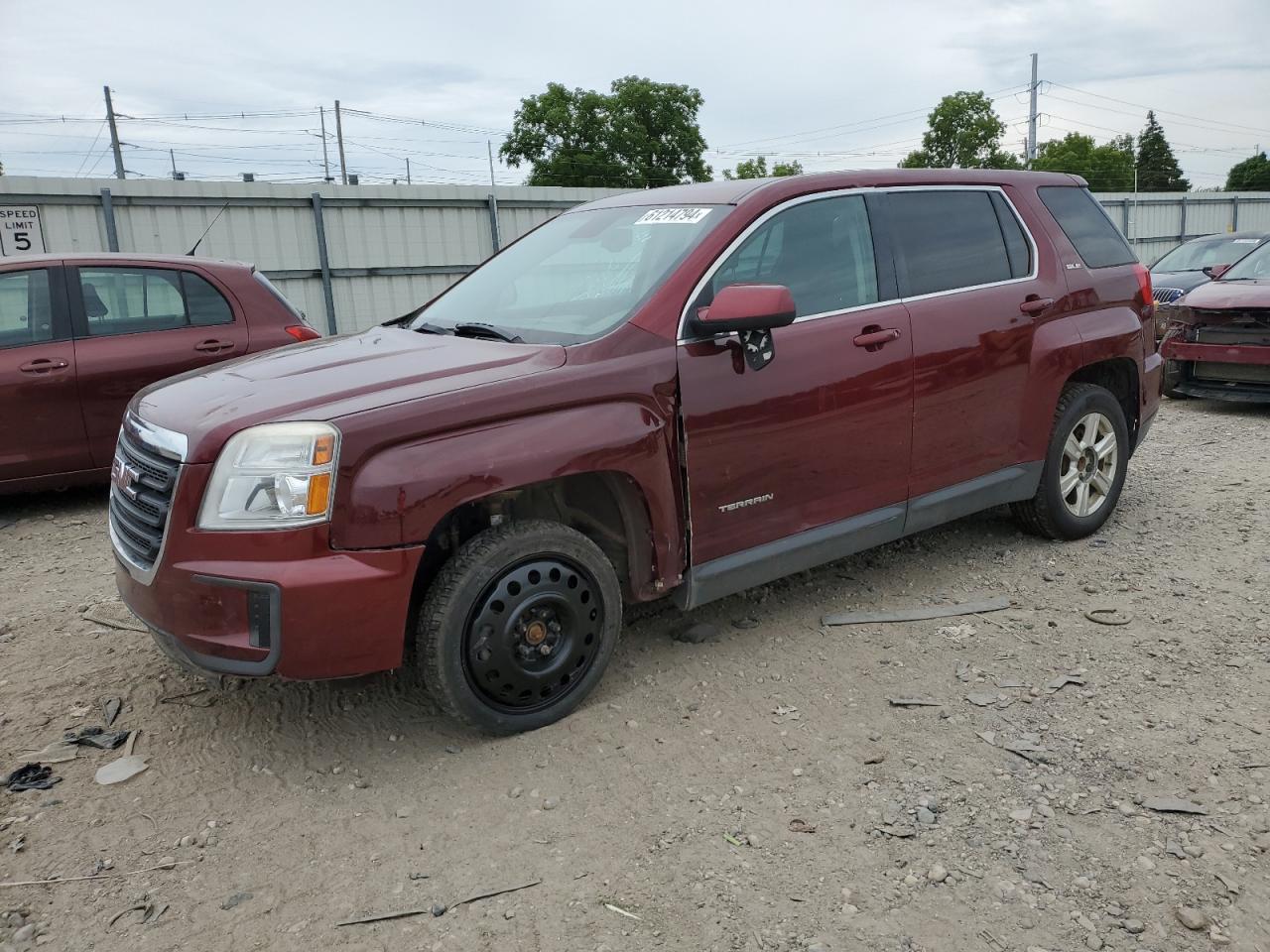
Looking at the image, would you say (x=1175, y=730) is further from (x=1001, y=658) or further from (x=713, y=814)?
(x=713, y=814)

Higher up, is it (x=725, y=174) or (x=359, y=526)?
(x=725, y=174)

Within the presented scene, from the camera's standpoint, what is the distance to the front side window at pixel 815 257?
12.3ft

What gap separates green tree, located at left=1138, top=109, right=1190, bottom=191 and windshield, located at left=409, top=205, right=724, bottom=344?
96.9m

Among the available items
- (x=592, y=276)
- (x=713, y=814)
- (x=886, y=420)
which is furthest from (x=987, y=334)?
(x=713, y=814)

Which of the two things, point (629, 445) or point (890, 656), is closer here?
point (629, 445)

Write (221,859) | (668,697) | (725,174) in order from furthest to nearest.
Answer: (725,174), (668,697), (221,859)

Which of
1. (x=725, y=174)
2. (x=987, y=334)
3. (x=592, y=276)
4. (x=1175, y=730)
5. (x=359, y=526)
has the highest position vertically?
(x=725, y=174)

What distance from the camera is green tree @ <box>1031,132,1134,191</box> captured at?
6988 centimetres

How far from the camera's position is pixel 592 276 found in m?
3.81

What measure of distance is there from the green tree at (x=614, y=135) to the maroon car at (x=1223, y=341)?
1873 inches

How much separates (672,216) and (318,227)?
1153 centimetres

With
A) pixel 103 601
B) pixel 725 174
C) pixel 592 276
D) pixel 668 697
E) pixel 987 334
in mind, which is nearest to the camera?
pixel 668 697

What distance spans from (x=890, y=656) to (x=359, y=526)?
2156mm

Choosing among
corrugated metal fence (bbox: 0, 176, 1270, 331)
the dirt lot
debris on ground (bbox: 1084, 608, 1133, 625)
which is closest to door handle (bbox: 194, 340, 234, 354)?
the dirt lot
